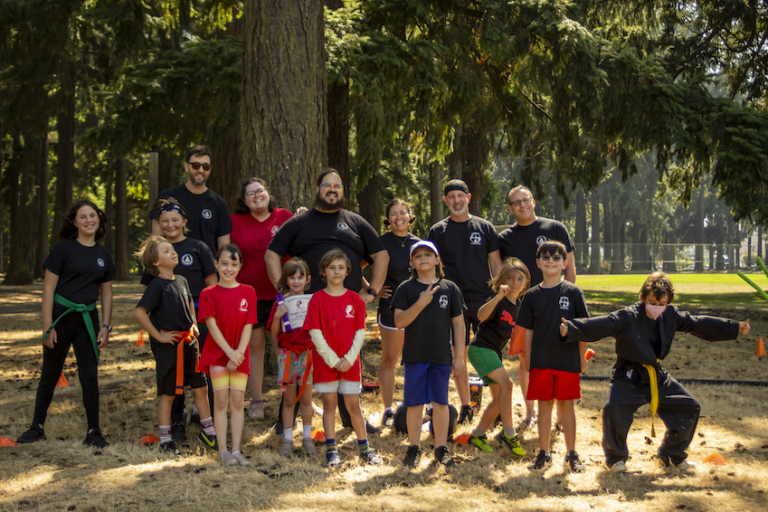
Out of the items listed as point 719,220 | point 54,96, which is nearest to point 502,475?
point 54,96

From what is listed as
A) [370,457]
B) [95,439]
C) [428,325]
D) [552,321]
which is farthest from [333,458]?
[95,439]

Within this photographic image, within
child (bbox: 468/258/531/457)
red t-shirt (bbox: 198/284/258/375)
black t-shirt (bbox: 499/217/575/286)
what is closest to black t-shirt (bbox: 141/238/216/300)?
red t-shirt (bbox: 198/284/258/375)

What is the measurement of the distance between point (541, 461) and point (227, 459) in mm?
2117

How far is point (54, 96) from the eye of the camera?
48.4 feet

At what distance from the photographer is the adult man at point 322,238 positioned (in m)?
5.08

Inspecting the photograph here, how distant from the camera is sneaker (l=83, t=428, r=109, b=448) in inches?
194

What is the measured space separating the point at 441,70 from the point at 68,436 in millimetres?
6715

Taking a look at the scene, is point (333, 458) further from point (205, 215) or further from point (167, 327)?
point (205, 215)

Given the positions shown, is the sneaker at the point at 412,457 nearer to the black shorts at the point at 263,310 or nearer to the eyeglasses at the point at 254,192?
the black shorts at the point at 263,310

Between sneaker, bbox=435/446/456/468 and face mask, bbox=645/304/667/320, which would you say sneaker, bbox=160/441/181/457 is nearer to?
sneaker, bbox=435/446/456/468

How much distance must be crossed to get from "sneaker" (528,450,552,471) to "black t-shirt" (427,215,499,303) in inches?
55.3

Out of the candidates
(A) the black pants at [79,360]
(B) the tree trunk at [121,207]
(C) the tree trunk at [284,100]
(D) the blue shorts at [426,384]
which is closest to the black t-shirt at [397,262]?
(D) the blue shorts at [426,384]

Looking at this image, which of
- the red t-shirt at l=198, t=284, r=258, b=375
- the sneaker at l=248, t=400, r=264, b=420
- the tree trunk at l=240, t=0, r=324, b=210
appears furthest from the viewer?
the tree trunk at l=240, t=0, r=324, b=210

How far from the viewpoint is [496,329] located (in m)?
5.03
